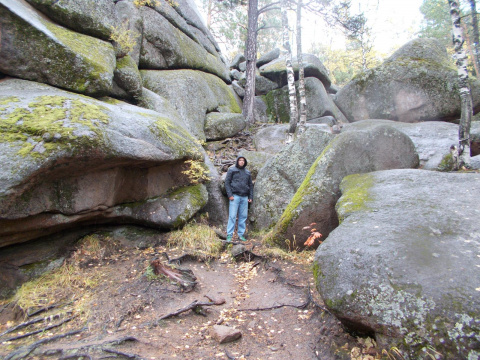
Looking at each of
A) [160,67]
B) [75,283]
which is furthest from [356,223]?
[160,67]

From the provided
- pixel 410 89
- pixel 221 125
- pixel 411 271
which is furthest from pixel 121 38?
pixel 410 89

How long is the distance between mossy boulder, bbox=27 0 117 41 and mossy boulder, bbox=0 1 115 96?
0.34 metres

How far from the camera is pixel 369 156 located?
6.15m

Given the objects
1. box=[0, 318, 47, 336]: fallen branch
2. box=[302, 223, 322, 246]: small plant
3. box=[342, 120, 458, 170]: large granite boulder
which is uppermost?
box=[342, 120, 458, 170]: large granite boulder

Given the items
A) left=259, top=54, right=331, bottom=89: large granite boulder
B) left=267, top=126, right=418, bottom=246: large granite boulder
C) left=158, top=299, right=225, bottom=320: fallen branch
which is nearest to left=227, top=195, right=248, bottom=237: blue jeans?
left=267, top=126, right=418, bottom=246: large granite boulder

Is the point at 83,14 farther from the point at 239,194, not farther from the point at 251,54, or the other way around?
the point at 251,54

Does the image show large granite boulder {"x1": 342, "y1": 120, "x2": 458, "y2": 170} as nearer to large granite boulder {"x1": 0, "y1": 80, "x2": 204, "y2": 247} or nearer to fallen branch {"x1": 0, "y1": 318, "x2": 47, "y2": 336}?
large granite boulder {"x1": 0, "y1": 80, "x2": 204, "y2": 247}

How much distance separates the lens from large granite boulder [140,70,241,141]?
38.2 feet

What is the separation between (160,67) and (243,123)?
14.5ft

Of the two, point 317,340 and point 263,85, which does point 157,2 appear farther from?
point 317,340

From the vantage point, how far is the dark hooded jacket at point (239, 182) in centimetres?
818

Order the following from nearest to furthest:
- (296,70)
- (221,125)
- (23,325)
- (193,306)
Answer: (23,325) < (193,306) < (221,125) < (296,70)

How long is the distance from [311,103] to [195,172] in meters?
10.3

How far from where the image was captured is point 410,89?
1091 cm
